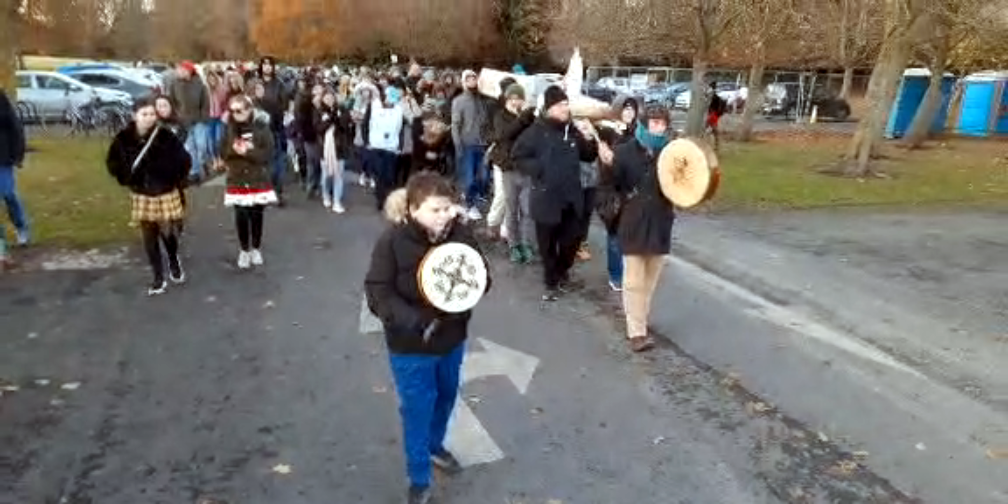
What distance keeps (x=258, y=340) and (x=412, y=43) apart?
42.1m

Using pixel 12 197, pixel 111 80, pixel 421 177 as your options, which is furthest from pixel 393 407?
pixel 111 80

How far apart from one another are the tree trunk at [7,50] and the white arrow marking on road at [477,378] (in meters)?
13.5

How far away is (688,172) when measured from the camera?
20.7 ft

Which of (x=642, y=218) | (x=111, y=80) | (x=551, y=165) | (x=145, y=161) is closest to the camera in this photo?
(x=642, y=218)

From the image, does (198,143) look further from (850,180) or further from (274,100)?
(850,180)

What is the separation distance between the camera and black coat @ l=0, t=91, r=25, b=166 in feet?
29.0

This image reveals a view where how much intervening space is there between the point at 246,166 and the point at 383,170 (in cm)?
361

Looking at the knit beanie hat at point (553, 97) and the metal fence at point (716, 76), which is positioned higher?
the knit beanie hat at point (553, 97)

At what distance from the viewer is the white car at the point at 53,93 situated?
88.7ft

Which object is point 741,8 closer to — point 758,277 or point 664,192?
point 758,277

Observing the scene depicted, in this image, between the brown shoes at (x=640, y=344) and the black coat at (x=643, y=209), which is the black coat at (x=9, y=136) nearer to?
the black coat at (x=643, y=209)

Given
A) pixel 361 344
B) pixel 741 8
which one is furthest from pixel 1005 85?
pixel 361 344

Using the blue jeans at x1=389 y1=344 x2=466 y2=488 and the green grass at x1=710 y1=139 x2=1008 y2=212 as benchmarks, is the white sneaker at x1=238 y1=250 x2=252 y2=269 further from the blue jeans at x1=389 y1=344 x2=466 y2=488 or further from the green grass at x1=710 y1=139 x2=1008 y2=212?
the green grass at x1=710 y1=139 x2=1008 y2=212

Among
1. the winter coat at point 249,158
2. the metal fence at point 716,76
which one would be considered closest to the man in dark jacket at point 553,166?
the winter coat at point 249,158
